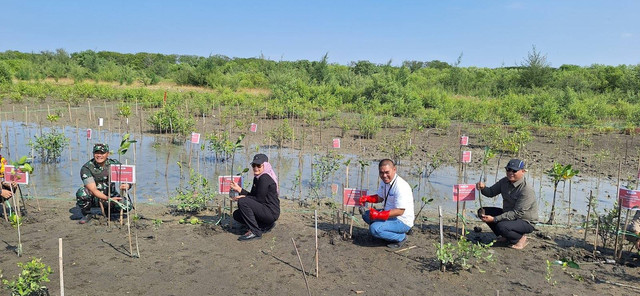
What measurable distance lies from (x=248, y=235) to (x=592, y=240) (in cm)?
434

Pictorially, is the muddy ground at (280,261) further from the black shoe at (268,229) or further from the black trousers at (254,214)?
the black trousers at (254,214)

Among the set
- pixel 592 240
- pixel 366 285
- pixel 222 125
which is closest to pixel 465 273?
pixel 366 285

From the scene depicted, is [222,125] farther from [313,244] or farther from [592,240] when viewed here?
[592,240]

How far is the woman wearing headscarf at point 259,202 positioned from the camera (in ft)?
18.0

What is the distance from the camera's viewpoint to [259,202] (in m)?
5.59

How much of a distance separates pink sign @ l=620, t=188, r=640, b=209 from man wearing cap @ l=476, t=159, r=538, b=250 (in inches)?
34.4

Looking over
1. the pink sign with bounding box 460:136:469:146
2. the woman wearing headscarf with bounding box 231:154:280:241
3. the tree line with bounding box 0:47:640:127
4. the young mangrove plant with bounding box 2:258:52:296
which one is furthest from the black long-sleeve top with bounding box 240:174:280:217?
the tree line with bounding box 0:47:640:127

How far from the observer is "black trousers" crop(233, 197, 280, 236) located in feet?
18.0

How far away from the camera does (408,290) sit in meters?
4.35

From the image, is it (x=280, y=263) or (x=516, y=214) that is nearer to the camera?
(x=280, y=263)

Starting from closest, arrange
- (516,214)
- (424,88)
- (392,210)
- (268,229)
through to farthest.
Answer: (392,210), (516,214), (268,229), (424,88)

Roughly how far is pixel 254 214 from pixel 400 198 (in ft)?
5.73

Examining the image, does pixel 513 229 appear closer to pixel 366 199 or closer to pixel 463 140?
pixel 366 199

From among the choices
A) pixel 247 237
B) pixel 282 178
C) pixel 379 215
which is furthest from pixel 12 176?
pixel 282 178
